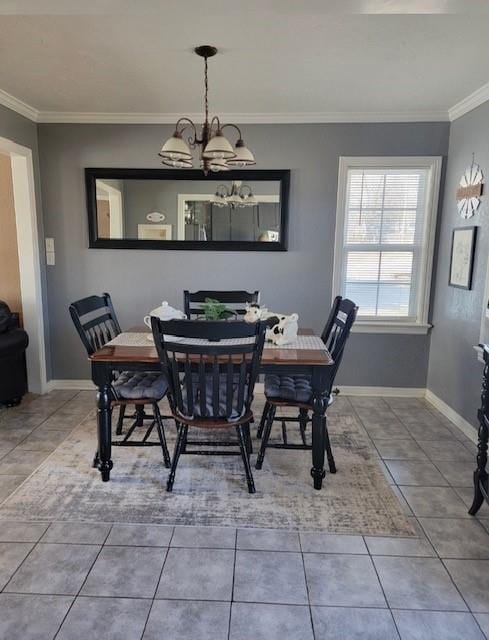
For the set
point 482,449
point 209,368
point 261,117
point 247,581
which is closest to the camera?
point 247,581

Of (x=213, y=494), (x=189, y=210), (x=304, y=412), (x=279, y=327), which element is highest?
(x=189, y=210)

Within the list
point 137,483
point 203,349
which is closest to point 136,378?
point 137,483

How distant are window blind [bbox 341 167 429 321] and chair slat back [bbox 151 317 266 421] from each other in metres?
1.90

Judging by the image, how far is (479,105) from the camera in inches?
118

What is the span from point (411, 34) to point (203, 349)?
1888 millimetres

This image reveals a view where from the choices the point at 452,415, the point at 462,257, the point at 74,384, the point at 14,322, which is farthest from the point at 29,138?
the point at 452,415

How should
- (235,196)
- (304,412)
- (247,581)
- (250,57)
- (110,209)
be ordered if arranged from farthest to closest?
1. (110,209)
2. (235,196)
3. (304,412)
4. (250,57)
5. (247,581)

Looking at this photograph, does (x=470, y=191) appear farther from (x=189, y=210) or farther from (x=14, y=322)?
(x=14, y=322)

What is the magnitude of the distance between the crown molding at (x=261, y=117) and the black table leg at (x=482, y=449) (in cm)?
233

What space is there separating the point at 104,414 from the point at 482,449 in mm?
1934

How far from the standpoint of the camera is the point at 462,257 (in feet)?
10.3

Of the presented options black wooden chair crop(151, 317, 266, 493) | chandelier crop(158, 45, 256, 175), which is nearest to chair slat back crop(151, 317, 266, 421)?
black wooden chair crop(151, 317, 266, 493)

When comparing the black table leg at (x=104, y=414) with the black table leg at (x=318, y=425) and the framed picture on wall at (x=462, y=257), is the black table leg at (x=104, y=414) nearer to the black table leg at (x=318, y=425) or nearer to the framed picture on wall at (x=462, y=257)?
the black table leg at (x=318, y=425)

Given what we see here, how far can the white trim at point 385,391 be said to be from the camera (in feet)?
12.5
